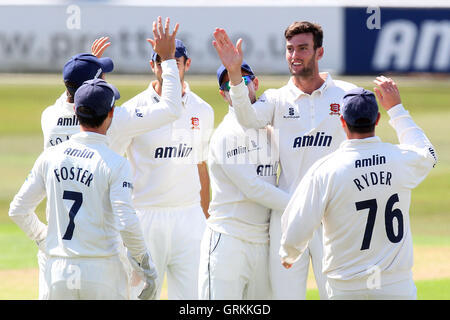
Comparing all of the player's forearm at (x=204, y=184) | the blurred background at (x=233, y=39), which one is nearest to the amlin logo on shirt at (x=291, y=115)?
the player's forearm at (x=204, y=184)

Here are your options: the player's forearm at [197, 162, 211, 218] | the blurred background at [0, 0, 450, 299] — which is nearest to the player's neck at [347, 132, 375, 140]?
the player's forearm at [197, 162, 211, 218]

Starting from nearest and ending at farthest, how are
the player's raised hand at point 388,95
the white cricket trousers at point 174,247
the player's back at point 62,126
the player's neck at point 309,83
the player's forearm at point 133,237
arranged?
1. the player's forearm at point 133,237
2. the player's raised hand at point 388,95
3. the player's back at point 62,126
4. the player's neck at point 309,83
5. the white cricket trousers at point 174,247

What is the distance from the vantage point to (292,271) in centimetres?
527

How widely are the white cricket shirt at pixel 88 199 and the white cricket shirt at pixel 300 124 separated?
4.08 ft

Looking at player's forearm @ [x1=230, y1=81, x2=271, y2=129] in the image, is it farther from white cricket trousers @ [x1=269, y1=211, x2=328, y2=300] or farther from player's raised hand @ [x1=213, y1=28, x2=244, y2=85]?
white cricket trousers @ [x1=269, y1=211, x2=328, y2=300]

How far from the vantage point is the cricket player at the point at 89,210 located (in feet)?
14.5

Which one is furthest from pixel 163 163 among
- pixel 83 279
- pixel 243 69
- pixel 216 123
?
pixel 216 123

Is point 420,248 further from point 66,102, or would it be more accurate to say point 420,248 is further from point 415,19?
point 415,19

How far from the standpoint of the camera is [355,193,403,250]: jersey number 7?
4.43 meters

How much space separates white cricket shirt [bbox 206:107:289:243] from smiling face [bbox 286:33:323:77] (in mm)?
490

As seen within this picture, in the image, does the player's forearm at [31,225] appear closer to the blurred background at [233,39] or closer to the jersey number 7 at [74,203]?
the jersey number 7 at [74,203]

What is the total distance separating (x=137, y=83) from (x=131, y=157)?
19057 mm

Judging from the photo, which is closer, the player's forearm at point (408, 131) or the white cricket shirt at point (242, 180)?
the player's forearm at point (408, 131)
